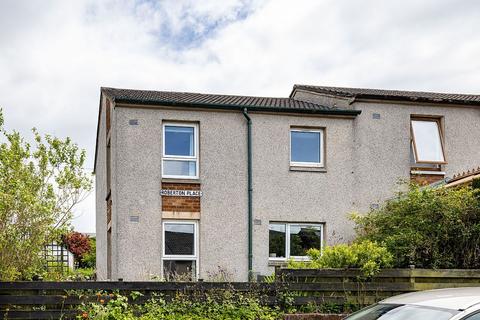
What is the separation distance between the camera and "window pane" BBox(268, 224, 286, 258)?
19000mm

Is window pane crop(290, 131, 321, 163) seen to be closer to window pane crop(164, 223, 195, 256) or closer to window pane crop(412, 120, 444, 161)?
window pane crop(412, 120, 444, 161)

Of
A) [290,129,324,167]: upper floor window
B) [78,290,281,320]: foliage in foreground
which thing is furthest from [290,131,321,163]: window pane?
[78,290,281,320]: foliage in foreground

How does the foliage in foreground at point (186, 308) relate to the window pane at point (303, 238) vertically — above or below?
below

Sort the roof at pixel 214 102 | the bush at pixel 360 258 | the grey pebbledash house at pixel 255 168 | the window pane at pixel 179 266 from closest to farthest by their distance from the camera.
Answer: the bush at pixel 360 258 < the window pane at pixel 179 266 < the grey pebbledash house at pixel 255 168 < the roof at pixel 214 102

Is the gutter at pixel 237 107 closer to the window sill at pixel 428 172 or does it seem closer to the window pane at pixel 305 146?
the window pane at pixel 305 146

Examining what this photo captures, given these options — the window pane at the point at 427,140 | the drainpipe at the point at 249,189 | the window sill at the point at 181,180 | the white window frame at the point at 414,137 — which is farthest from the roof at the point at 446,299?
the window pane at the point at 427,140

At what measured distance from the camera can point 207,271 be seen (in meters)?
17.9

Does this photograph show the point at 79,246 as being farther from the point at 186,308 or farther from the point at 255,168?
the point at 186,308

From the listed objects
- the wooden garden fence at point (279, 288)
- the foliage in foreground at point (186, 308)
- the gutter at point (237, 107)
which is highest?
the gutter at point (237, 107)

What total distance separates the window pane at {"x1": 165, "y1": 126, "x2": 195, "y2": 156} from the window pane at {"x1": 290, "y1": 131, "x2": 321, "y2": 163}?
2.71 metres

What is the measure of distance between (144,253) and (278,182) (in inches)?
153

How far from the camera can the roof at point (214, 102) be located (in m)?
18.7

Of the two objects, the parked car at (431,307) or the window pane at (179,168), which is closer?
the parked car at (431,307)

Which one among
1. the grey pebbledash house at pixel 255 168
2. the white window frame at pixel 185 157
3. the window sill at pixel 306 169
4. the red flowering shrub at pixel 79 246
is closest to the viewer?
the grey pebbledash house at pixel 255 168
